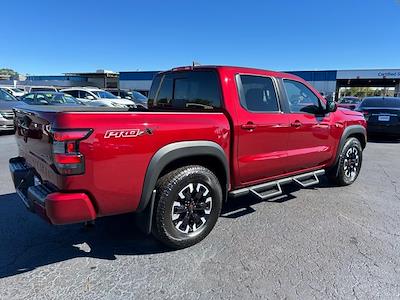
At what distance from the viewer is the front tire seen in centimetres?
336

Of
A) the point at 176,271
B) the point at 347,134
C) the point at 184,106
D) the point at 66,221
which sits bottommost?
the point at 176,271

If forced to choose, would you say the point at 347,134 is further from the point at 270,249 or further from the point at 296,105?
the point at 270,249

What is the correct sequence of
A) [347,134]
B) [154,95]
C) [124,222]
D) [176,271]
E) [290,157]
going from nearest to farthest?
[176,271], [124,222], [290,157], [154,95], [347,134]

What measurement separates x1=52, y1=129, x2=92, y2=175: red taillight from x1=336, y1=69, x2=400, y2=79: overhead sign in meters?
45.5

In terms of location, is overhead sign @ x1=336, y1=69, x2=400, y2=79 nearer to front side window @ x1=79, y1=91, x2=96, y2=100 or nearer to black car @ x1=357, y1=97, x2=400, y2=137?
front side window @ x1=79, y1=91, x2=96, y2=100

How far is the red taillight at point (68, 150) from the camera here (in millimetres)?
2742

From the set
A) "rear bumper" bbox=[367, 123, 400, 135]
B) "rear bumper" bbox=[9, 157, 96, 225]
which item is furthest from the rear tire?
"rear bumper" bbox=[367, 123, 400, 135]

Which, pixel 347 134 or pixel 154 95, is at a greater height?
pixel 154 95

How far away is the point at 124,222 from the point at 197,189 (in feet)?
3.97

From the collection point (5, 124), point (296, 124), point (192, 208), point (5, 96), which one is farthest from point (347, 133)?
point (5, 96)

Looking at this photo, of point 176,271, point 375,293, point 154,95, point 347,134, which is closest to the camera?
point 375,293

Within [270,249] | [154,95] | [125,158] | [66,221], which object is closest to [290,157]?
[270,249]

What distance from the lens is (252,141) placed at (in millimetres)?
4051

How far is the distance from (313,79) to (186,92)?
4374 centimetres
